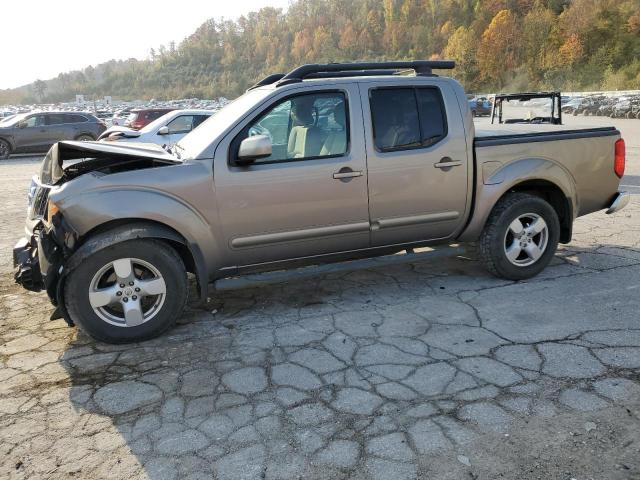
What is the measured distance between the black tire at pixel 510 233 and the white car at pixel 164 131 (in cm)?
744

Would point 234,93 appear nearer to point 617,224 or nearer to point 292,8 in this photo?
point 292,8

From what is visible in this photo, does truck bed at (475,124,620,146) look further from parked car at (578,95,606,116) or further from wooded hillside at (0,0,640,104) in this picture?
wooded hillside at (0,0,640,104)

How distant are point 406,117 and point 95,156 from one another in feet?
7.98

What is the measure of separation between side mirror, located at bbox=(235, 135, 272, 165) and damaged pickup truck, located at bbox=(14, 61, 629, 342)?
0.01 meters

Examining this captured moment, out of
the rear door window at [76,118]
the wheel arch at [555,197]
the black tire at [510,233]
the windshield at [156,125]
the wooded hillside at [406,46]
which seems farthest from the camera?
the wooded hillside at [406,46]

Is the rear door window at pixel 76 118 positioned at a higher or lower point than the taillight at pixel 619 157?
higher

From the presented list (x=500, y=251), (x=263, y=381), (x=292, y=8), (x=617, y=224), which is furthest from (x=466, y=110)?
(x=292, y=8)

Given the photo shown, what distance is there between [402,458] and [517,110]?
271 inches

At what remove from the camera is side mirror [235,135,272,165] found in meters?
3.75

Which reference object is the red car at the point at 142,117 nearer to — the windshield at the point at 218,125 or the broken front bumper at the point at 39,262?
the windshield at the point at 218,125

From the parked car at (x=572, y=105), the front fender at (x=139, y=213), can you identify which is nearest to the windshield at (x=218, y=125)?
the front fender at (x=139, y=213)

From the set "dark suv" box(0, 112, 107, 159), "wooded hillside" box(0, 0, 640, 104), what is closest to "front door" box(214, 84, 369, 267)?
"dark suv" box(0, 112, 107, 159)

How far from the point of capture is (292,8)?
612 ft

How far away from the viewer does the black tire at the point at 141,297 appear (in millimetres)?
3641
